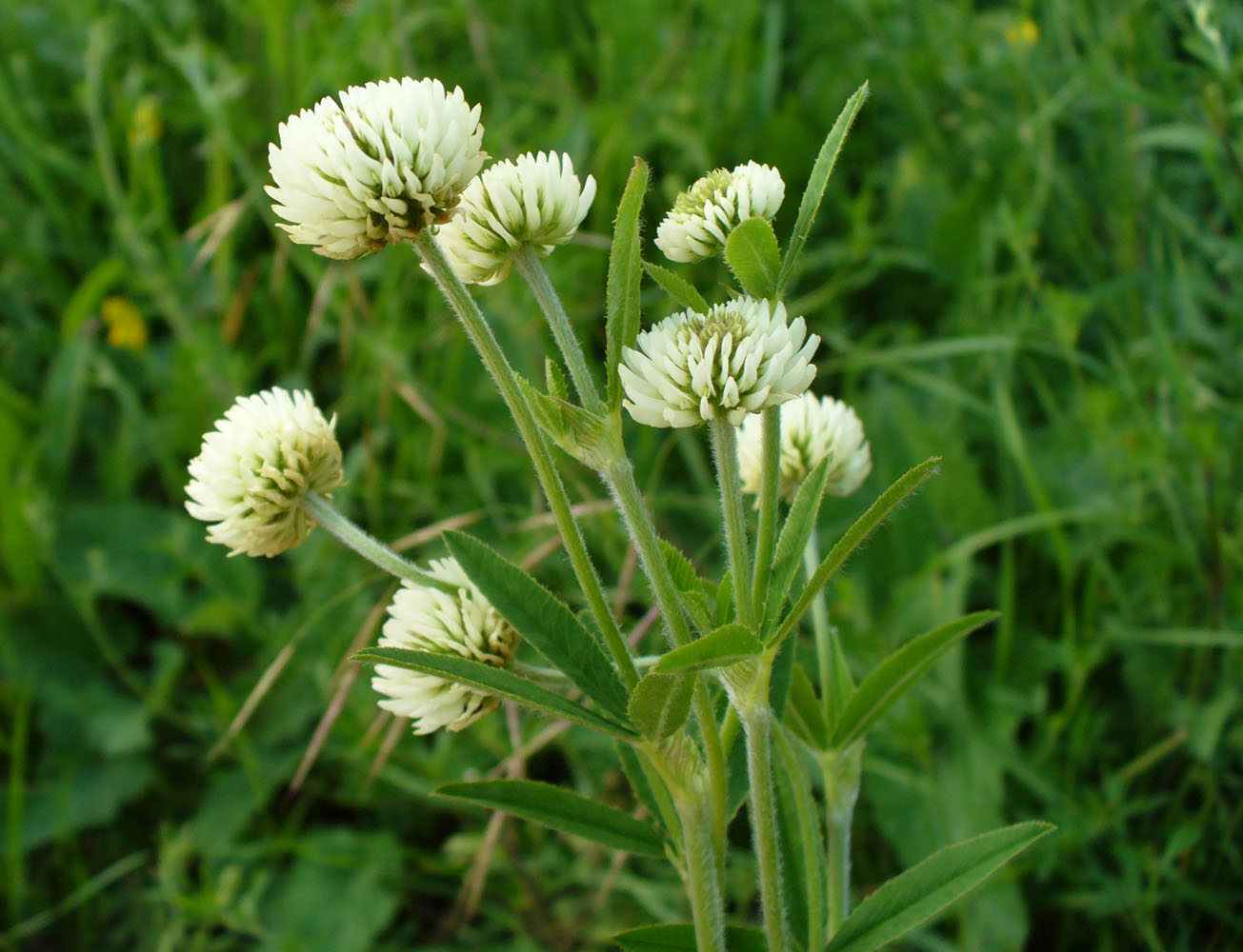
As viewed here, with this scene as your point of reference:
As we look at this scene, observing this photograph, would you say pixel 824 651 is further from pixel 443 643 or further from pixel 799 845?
pixel 443 643

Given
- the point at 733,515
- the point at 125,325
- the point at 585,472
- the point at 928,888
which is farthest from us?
the point at 125,325

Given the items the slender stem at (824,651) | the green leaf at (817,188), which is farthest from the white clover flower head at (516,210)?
the slender stem at (824,651)

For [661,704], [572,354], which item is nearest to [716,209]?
[572,354]

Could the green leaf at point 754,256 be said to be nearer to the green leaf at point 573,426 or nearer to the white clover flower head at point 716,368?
the white clover flower head at point 716,368

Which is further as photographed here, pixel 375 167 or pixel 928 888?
pixel 928 888

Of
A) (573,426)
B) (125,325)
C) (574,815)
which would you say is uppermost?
(125,325)

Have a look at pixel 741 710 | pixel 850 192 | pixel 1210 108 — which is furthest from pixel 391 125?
pixel 850 192

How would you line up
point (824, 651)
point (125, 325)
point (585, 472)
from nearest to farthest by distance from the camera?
point (824, 651) < point (585, 472) < point (125, 325)
